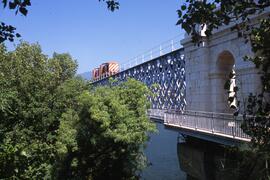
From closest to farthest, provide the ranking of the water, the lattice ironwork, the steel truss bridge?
the steel truss bridge < the water < the lattice ironwork

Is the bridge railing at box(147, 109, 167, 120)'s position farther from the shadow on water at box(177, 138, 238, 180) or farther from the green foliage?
the green foliage

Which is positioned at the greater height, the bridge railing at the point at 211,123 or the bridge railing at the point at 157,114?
the bridge railing at the point at 157,114

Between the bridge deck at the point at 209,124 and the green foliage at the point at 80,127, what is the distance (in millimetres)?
2766

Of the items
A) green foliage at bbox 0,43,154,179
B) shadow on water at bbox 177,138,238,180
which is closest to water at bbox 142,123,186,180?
shadow on water at bbox 177,138,238,180

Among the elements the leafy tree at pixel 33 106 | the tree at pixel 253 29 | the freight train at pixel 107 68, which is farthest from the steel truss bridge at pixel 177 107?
the freight train at pixel 107 68

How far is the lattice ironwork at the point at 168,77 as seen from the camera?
3403 cm

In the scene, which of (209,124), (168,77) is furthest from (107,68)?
(209,124)

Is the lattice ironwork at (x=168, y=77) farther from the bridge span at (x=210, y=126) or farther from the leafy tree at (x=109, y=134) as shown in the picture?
the leafy tree at (x=109, y=134)

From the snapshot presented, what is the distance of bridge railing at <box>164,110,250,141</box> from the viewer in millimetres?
15820

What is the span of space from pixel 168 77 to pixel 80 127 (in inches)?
777

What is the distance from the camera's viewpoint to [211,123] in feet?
59.7

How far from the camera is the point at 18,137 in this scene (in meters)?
18.2

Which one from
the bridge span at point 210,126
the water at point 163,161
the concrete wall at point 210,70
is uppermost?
the concrete wall at point 210,70

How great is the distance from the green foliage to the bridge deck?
2766mm
